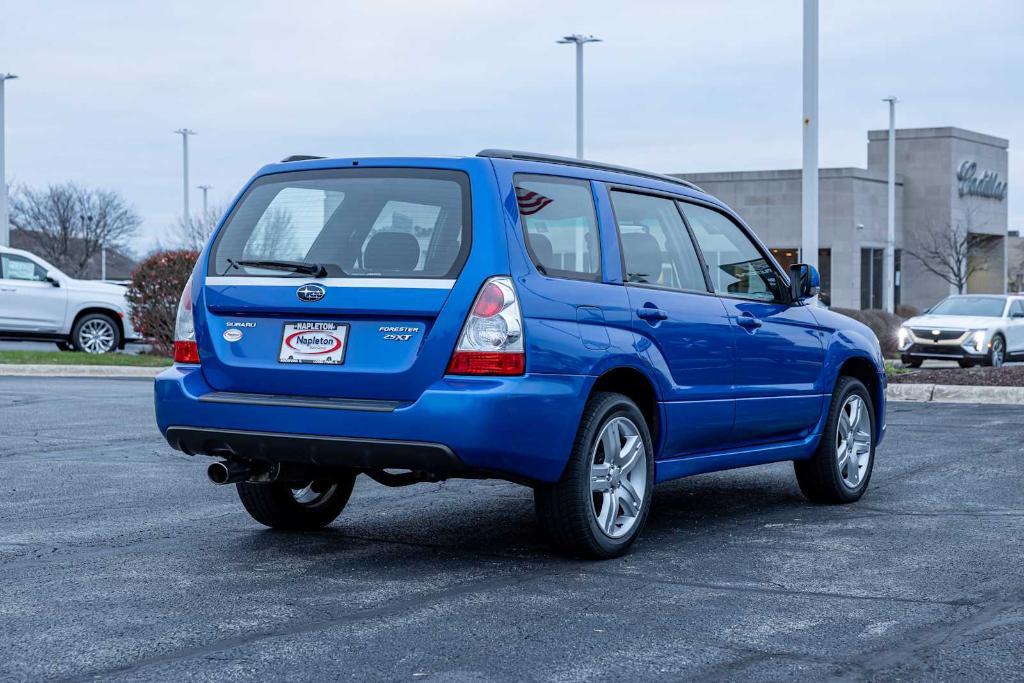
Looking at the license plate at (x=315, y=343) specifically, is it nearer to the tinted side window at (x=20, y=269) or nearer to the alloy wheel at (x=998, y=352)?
the tinted side window at (x=20, y=269)

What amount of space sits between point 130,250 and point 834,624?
261ft

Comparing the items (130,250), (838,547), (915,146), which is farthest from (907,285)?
(838,547)

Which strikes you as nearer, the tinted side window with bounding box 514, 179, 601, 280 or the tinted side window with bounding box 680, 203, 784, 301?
the tinted side window with bounding box 514, 179, 601, 280

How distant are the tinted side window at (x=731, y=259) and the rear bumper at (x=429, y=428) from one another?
1702 mm

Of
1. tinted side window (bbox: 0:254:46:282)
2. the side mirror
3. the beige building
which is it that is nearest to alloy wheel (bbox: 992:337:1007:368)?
tinted side window (bbox: 0:254:46:282)

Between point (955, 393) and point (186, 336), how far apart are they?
1265 centimetres

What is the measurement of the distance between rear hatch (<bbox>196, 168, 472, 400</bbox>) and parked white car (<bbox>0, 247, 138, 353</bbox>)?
17275 mm

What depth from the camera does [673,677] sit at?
4.51 metres

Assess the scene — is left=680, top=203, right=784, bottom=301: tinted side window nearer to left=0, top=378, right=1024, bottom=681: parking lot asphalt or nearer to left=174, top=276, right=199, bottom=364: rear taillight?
left=0, top=378, right=1024, bottom=681: parking lot asphalt

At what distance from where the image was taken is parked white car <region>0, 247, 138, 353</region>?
22688 millimetres

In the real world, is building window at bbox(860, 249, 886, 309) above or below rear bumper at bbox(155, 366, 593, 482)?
above

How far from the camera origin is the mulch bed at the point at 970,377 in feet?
59.0

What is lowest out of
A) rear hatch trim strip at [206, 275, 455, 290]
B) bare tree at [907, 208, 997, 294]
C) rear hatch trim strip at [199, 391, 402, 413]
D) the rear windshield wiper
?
rear hatch trim strip at [199, 391, 402, 413]

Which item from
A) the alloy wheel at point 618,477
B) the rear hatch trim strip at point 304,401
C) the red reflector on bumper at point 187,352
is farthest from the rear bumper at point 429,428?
the alloy wheel at point 618,477
